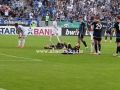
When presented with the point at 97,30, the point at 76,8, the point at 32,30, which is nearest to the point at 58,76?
the point at 97,30

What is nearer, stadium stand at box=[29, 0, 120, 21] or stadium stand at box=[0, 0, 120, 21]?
stadium stand at box=[0, 0, 120, 21]

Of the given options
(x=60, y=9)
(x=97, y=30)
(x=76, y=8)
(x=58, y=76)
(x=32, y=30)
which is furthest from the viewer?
(x=76, y=8)

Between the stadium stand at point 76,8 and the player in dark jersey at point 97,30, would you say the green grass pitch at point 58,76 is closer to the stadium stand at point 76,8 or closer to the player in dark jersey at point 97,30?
the player in dark jersey at point 97,30

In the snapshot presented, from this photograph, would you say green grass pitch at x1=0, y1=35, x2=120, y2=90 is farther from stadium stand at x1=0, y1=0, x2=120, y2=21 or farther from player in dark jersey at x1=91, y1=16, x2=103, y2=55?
stadium stand at x1=0, y1=0, x2=120, y2=21

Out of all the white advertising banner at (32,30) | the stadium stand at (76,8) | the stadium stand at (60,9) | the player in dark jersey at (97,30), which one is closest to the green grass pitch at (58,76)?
the player in dark jersey at (97,30)

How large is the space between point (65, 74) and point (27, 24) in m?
40.9

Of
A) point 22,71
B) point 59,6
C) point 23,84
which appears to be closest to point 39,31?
point 59,6

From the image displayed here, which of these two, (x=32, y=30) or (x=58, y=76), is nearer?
(x=58, y=76)

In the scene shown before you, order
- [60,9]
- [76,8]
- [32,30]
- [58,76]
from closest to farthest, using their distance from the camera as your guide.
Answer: [58,76] < [32,30] < [60,9] < [76,8]

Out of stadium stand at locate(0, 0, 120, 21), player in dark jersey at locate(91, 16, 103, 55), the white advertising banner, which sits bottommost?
the white advertising banner

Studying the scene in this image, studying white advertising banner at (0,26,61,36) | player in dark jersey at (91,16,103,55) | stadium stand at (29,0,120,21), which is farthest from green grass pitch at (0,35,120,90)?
stadium stand at (29,0,120,21)

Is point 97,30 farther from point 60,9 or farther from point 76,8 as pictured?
point 76,8

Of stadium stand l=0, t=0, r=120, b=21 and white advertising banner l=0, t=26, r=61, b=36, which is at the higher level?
stadium stand l=0, t=0, r=120, b=21

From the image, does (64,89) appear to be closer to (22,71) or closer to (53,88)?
(53,88)
